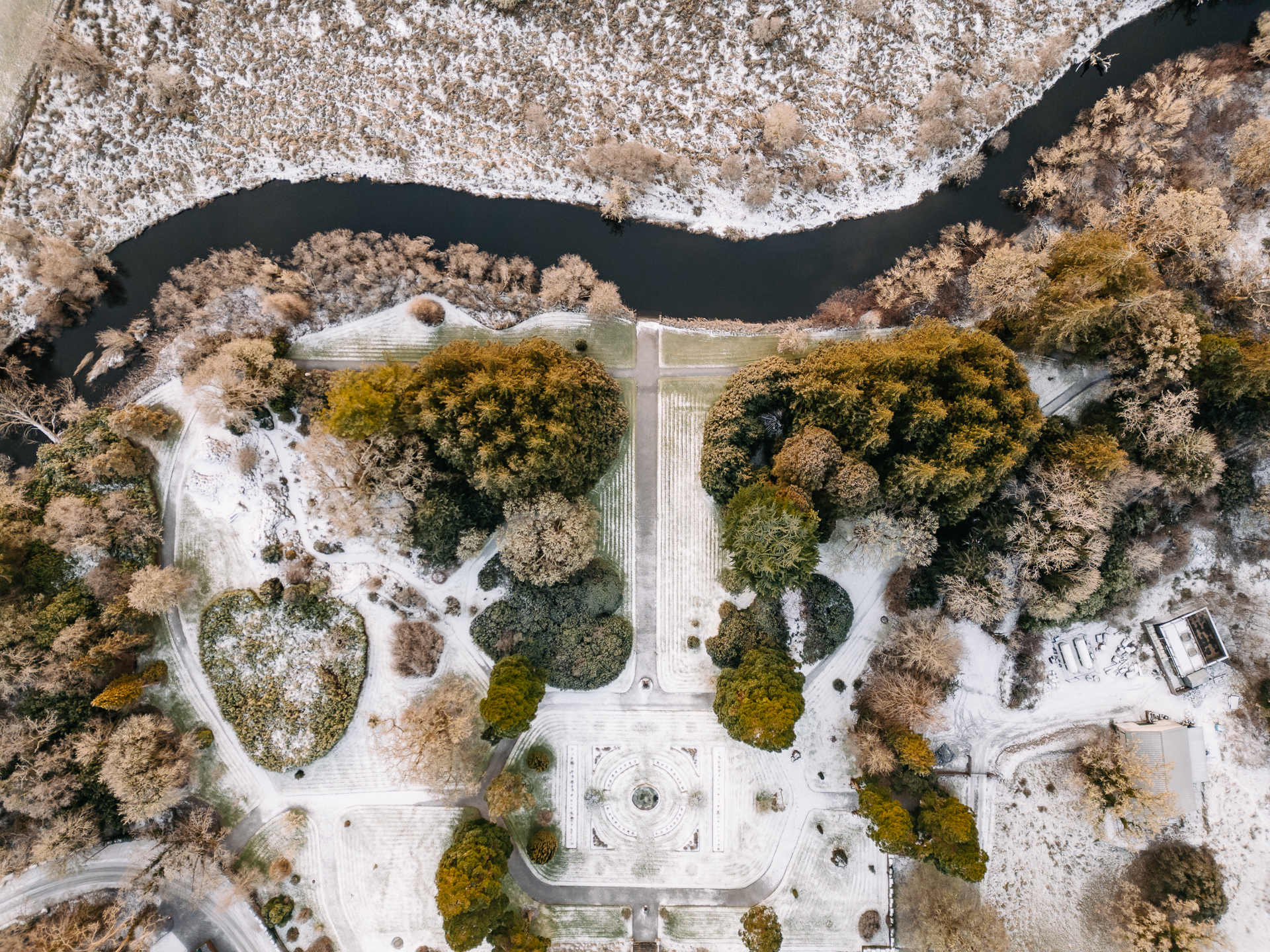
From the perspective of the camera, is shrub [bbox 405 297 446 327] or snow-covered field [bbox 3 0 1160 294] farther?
snow-covered field [bbox 3 0 1160 294]

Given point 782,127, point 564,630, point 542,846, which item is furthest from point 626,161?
point 542,846

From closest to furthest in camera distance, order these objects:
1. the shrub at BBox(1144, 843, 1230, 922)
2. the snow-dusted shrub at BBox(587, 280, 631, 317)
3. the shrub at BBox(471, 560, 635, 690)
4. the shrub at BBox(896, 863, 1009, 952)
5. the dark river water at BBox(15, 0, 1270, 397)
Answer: the shrub at BBox(896, 863, 1009, 952) < the shrub at BBox(1144, 843, 1230, 922) < the shrub at BBox(471, 560, 635, 690) < the snow-dusted shrub at BBox(587, 280, 631, 317) < the dark river water at BBox(15, 0, 1270, 397)

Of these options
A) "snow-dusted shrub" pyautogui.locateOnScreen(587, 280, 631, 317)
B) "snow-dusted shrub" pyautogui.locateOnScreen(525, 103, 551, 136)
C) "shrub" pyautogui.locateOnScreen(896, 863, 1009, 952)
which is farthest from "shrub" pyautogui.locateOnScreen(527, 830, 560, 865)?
"snow-dusted shrub" pyautogui.locateOnScreen(525, 103, 551, 136)

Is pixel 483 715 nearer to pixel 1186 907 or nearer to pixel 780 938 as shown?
pixel 780 938

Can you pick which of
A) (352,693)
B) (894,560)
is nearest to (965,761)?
(894,560)

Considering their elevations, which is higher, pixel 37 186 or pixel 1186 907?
pixel 37 186

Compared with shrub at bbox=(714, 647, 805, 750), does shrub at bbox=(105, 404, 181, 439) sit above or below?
above

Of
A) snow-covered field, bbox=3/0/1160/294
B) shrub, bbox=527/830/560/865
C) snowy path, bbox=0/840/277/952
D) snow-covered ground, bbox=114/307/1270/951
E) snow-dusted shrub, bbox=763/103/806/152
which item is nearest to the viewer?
shrub, bbox=527/830/560/865

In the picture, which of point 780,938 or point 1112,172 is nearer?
point 780,938

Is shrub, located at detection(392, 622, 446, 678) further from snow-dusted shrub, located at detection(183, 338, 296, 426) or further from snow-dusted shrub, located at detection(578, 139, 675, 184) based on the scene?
snow-dusted shrub, located at detection(578, 139, 675, 184)
